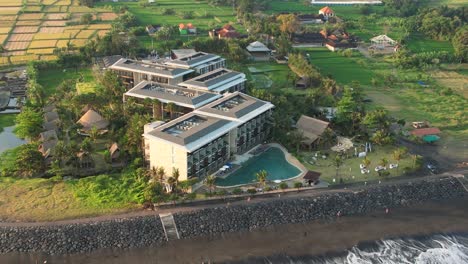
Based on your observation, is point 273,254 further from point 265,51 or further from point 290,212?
point 265,51

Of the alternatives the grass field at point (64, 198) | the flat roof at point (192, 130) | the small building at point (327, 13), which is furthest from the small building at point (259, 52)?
the grass field at point (64, 198)

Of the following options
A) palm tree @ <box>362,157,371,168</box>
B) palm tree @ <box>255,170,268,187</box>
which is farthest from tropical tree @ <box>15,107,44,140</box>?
palm tree @ <box>362,157,371,168</box>

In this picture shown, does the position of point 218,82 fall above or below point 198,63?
below

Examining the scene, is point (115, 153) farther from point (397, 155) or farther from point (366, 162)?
point (397, 155)

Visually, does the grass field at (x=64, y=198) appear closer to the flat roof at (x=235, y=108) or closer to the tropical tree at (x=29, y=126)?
the tropical tree at (x=29, y=126)

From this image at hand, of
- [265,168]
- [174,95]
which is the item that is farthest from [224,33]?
[265,168]

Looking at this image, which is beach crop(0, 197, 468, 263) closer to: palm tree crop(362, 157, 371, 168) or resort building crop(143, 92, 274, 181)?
palm tree crop(362, 157, 371, 168)
